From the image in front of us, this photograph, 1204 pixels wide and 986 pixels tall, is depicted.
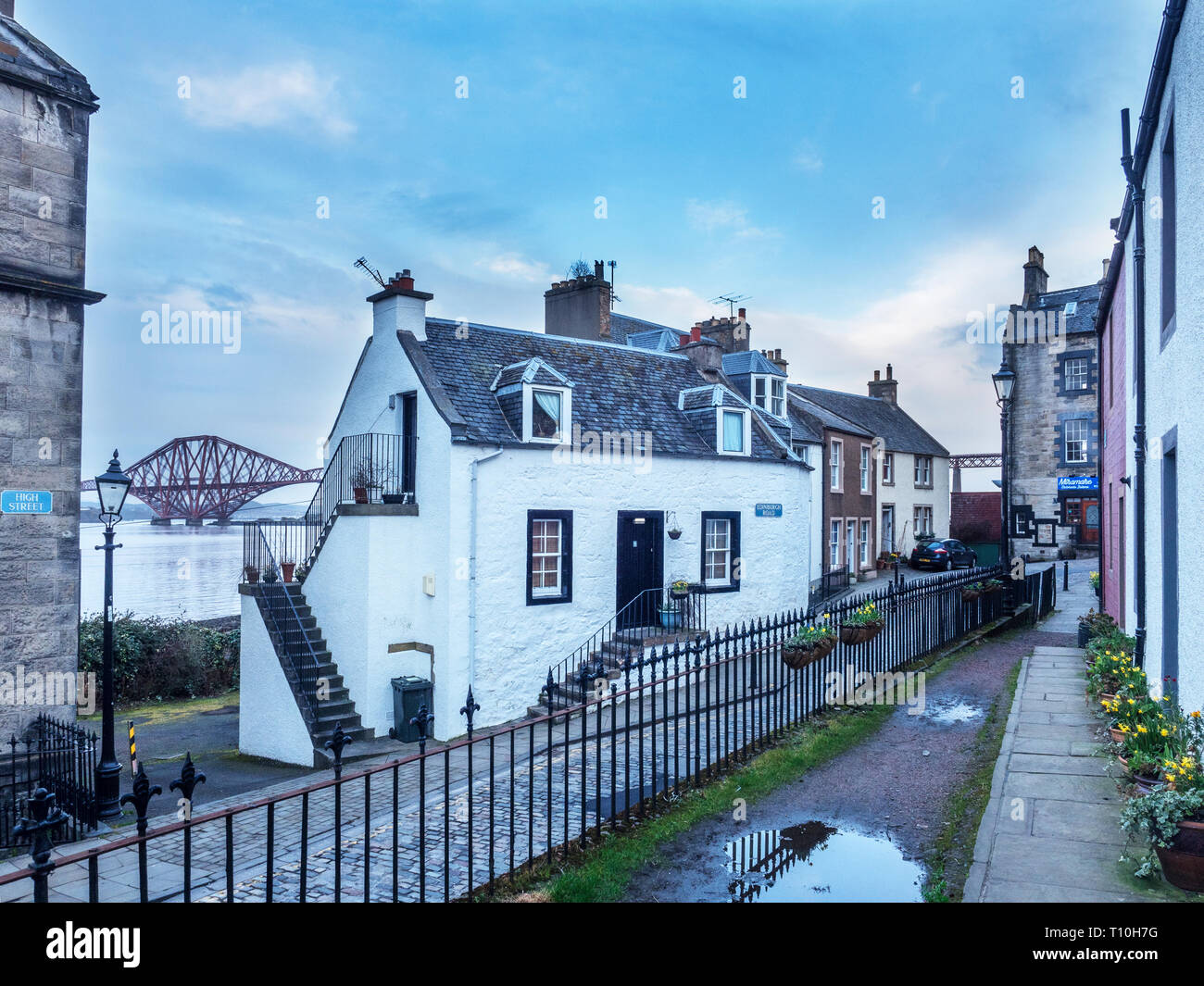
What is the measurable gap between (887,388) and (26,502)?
42.6m

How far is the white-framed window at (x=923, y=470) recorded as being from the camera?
42.2 meters

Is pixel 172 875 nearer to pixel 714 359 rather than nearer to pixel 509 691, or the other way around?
pixel 509 691

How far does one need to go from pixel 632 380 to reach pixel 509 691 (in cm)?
859

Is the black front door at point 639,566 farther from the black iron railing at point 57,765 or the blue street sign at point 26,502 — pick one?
the blue street sign at point 26,502

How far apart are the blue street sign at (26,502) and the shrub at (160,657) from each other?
39.5 feet

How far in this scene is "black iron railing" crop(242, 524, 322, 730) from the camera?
1513 centimetres

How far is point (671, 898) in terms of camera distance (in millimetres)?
6195

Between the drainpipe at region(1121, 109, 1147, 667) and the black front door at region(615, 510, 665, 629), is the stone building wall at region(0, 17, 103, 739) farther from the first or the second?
the drainpipe at region(1121, 109, 1147, 667)

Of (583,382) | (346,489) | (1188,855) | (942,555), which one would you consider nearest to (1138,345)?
(1188,855)

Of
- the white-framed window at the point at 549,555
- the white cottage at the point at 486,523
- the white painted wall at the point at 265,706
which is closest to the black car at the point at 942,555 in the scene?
the white cottage at the point at 486,523

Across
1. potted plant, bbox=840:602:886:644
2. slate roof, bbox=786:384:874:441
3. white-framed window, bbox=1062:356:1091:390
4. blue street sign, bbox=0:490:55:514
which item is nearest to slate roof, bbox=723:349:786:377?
slate roof, bbox=786:384:874:441

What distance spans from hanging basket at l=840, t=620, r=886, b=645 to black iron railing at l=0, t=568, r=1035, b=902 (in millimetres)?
249

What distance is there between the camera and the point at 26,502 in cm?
1075
